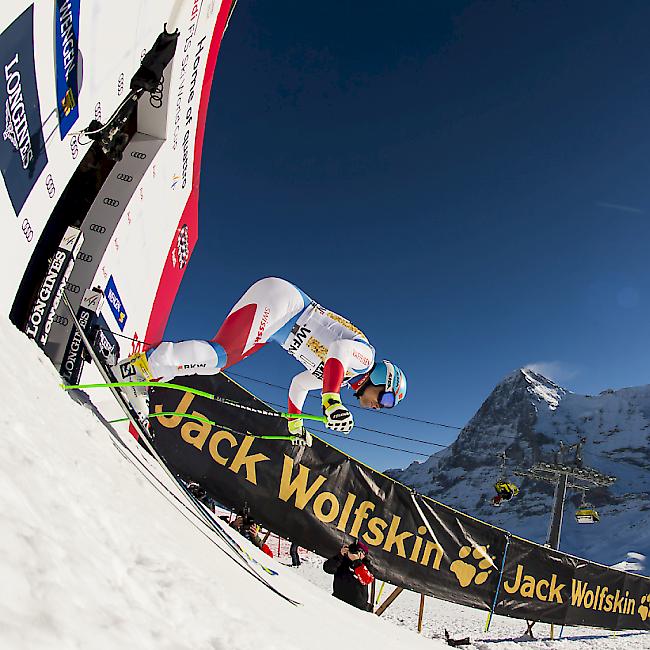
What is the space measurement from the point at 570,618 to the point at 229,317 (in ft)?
25.7

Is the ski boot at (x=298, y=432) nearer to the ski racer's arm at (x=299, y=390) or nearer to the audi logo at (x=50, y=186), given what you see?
the ski racer's arm at (x=299, y=390)

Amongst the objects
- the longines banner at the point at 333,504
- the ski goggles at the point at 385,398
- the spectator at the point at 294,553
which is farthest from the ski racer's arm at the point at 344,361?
the spectator at the point at 294,553

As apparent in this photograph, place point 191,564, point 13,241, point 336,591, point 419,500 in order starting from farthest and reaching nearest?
1. point 419,500
2. point 336,591
3. point 13,241
4. point 191,564

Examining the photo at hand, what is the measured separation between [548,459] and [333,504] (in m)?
108

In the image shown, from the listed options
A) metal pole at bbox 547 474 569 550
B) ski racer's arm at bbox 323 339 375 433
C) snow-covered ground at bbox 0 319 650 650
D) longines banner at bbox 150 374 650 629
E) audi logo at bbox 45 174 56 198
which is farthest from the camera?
metal pole at bbox 547 474 569 550

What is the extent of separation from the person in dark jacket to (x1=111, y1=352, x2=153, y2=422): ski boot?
2814 millimetres

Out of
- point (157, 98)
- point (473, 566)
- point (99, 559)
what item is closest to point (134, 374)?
point (99, 559)

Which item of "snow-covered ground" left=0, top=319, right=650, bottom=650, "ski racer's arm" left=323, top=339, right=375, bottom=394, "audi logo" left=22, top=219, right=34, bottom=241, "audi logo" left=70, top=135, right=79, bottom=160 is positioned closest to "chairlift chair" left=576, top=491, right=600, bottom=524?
"ski racer's arm" left=323, top=339, right=375, bottom=394

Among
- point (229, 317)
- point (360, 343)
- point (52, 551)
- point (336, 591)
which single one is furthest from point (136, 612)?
point (336, 591)

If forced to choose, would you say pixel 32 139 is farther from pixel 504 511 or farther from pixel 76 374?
pixel 504 511

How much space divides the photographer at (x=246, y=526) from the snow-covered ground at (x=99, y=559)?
2536 millimetres

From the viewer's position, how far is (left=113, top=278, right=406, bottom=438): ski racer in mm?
3125

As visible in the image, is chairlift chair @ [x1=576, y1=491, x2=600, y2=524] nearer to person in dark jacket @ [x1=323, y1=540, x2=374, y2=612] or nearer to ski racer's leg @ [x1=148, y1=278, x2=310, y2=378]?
person in dark jacket @ [x1=323, y1=540, x2=374, y2=612]

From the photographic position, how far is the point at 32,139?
2.44m
